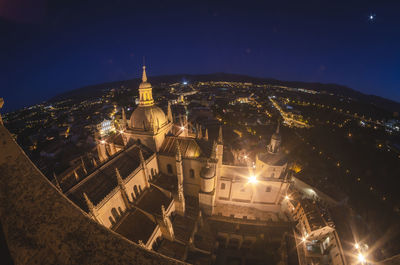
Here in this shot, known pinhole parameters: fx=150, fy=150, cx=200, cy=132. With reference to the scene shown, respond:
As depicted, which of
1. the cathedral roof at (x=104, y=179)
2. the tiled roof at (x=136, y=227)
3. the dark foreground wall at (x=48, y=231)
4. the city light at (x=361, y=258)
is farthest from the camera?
the city light at (x=361, y=258)

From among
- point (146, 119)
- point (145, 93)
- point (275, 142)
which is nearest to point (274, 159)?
point (275, 142)

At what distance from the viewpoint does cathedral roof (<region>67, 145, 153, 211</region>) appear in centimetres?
1296

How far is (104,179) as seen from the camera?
48.9 ft

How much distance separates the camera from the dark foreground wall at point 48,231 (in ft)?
7.58

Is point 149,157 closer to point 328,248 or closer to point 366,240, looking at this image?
point 328,248

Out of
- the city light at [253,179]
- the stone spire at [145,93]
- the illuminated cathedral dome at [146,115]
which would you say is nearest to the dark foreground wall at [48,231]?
the illuminated cathedral dome at [146,115]

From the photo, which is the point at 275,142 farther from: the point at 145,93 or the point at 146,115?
the point at 145,93

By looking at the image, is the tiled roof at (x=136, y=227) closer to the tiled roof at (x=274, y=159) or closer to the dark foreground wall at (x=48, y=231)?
the dark foreground wall at (x=48, y=231)

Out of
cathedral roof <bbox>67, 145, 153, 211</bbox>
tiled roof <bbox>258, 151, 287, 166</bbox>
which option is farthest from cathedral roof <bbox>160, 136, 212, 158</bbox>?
tiled roof <bbox>258, 151, 287, 166</bbox>

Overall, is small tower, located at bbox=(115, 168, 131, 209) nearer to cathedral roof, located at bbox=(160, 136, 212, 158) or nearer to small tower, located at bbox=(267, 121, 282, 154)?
cathedral roof, located at bbox=(160, 136, 212, 158)

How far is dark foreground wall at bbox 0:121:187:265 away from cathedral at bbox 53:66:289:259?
12270 mm

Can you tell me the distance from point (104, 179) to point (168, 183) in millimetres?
7327

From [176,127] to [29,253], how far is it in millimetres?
23507

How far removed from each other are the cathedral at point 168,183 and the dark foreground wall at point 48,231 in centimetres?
1227
